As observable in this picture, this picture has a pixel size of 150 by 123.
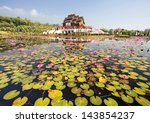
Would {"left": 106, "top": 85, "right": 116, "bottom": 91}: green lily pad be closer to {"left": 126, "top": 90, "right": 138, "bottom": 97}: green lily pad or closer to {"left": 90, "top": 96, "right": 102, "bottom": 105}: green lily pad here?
{"left": 126, "top": 90, "right": 138, "bottom": 97}: green lily pad

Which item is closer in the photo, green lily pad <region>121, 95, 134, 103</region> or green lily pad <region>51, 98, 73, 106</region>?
green lily pad <region>51, 98, 73, 106</region>

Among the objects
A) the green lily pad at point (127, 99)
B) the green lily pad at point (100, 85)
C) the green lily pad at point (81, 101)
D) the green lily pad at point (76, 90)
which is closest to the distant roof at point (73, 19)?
the green lily pad at point (100, 85)

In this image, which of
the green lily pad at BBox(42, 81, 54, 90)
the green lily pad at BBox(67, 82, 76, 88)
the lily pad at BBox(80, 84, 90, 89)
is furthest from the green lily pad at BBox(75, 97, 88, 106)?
the green lily pad at BBox(42, 81, 54, 90)

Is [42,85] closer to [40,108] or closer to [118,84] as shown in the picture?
[40,108]

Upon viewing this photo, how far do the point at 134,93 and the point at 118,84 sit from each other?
0.54 metres

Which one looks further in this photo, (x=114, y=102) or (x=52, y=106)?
(x=114, y=102)

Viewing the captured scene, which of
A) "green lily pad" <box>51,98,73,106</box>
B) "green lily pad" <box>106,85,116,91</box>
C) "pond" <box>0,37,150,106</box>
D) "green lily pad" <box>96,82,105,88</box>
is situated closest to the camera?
"green lily pad" <box>51,98,73,106</box>

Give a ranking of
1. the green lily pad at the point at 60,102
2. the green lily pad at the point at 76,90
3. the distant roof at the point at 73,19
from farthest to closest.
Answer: the distant roof at the point at 73,19
the green lily pad at the point at 76,90
the green lily pad at the point at 60,102

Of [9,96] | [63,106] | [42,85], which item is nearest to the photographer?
[63,106]

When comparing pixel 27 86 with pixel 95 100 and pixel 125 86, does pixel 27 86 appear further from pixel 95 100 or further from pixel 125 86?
pixel 125 86

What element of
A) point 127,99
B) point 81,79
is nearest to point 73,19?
point 81,79

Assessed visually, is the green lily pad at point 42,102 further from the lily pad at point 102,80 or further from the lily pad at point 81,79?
the lily pad at point 102,80

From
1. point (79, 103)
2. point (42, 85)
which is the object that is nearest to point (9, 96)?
point (42, 85)

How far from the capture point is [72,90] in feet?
11.3
